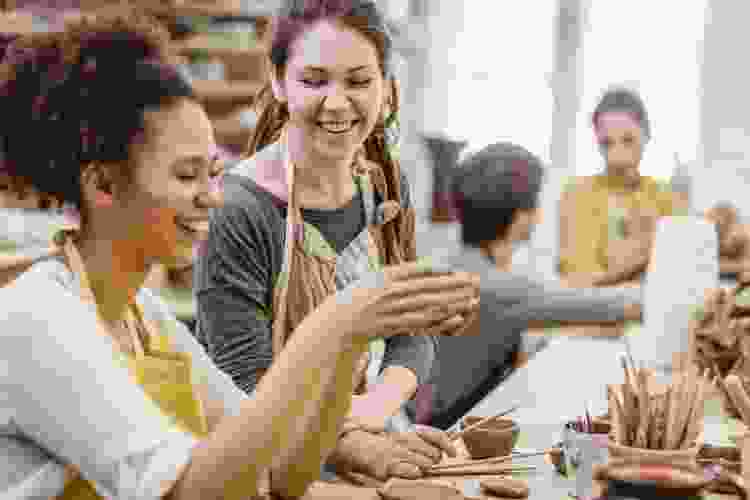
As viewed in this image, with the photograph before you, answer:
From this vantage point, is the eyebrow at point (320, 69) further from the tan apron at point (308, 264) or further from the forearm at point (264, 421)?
the forearm at point (264, 421)

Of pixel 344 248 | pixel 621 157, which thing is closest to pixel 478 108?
pixel 621 157

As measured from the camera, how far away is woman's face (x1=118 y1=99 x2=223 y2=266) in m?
1.16

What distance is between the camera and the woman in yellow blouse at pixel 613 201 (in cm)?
386

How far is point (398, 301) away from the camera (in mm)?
1113

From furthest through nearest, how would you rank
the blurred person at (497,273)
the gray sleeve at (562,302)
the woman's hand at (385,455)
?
the gray sleeve at (562,302), the blurred person at (497,273), the woman's hand at (385,455)

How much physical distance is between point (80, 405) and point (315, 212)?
0.52 meters

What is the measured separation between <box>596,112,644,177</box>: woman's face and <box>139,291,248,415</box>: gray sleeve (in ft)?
9.17

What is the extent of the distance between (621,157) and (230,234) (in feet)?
9.05

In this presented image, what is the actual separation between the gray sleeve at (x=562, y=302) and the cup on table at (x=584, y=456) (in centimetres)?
108

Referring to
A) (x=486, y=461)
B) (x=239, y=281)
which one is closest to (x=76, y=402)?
(x=239, y=281)

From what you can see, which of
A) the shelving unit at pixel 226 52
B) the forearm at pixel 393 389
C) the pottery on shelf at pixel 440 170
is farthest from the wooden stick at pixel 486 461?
the shelving unit at pixel 226 52

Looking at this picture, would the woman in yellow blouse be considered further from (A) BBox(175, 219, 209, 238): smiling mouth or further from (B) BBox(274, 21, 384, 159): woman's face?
(A) BBox(175, 219, 209, 238): smiling mouth

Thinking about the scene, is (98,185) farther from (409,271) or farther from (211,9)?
(211,9)

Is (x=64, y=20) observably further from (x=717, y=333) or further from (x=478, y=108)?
(x=478, y=108)
